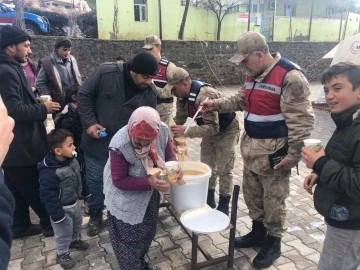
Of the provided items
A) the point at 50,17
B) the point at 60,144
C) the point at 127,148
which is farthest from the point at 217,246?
the point at 50,17

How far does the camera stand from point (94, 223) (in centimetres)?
363

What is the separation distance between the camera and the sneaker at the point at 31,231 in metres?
3.51

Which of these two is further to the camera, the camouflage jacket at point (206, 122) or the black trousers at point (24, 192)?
the camouflage jacket at point (206, 122)

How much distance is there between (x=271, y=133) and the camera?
2801mm

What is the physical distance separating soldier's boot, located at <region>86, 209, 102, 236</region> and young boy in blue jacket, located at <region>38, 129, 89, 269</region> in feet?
1.57

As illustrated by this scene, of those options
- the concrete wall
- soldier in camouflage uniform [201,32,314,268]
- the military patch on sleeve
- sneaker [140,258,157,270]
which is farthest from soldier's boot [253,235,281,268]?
the concrete wall

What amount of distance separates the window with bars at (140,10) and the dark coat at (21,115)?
15833 millimetres

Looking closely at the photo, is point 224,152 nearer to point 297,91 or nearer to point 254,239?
point 254,239

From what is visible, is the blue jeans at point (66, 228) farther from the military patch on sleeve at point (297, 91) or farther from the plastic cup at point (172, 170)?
the military patch on sleeve at point (297, 91)

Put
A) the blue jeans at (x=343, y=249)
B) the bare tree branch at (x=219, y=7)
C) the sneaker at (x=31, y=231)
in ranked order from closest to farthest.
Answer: the blue jeans at (x=343, y=249), the sneaker at (x=31, y=231), the bare tree branch at (x=219, y=7)

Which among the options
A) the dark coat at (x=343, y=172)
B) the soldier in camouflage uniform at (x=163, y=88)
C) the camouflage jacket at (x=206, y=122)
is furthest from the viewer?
the soldier in camouflage uniform at (x=163, y=88)

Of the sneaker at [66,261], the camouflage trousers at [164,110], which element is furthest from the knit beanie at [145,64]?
the sneaker at [66,261]

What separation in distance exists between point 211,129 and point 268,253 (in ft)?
4.59

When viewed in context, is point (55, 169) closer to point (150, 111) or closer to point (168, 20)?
point (150, 111)
